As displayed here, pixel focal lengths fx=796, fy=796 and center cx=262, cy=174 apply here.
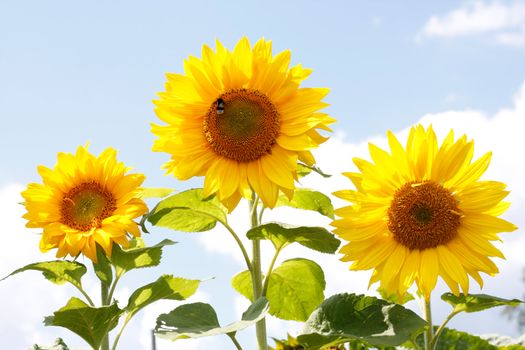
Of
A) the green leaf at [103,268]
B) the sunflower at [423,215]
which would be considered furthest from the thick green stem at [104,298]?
the sunflower at [423,215]

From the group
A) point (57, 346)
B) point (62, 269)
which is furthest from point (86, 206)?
point (57, 346)

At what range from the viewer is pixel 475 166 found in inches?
122

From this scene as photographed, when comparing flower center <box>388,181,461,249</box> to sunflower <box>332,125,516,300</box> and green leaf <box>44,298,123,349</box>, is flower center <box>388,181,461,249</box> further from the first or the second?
green leaf <box>44,298,123,349</box>

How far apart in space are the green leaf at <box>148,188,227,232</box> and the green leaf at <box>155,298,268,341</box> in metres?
0.45

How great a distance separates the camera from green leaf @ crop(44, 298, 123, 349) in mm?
3412

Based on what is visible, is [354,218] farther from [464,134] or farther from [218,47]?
[218,47]

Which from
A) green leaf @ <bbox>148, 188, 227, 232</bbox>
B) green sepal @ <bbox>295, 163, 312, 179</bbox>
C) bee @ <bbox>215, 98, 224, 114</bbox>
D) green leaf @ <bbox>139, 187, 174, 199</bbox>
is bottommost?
green leaf @ <bbox>148, 188, 227, 232</bbox>

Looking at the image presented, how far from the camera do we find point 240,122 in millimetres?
3119

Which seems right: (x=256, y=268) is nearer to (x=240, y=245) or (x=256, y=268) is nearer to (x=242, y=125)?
→ (x=240, y=245)

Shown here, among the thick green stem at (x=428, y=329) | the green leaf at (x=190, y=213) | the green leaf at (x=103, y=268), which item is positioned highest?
the green leaf at (x=190, y=213)

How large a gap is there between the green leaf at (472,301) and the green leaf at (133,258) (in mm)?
1328

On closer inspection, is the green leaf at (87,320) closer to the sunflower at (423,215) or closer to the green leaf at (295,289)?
the green leaf at (295,289)

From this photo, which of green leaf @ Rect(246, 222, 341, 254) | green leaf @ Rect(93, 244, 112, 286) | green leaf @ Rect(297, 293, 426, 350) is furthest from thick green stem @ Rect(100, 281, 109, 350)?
green leaf @ Rect(297, 293, 426, 350)

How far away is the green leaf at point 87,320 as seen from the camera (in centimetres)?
341
